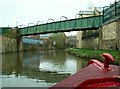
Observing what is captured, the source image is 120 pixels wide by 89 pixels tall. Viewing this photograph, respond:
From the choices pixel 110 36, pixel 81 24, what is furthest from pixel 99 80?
pixel 81 24

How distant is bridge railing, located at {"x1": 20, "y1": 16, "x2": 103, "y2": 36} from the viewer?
34750 millimetres

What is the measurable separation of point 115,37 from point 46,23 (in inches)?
857

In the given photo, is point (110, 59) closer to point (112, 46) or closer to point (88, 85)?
point (88, 85)

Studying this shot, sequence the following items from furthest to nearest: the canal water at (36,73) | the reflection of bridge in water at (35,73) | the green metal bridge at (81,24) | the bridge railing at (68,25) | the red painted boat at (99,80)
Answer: the bridge railing at (68,25) → the green metal bridge at (81,24) → the reflection of bridge in water at (35,73) → the canal water at (36,73) → the red painted boat at (99,80)

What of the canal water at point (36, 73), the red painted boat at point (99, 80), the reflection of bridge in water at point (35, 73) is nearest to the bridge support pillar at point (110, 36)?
the canal water at point (36, 73)

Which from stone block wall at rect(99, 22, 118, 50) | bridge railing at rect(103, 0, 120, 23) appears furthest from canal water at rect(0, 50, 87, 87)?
bridge railing at rect(103, 0, 120, 23)

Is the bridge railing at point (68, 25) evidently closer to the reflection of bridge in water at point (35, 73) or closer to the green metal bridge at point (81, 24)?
the green metal bridge at point (81, 24)

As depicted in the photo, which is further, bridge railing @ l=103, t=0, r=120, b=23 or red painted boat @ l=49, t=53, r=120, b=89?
bridge railing @ l=103, t=0, r=120, b=23

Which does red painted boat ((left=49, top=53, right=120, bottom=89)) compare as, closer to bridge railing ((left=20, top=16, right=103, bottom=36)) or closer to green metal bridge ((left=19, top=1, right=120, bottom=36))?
green metal bridge ((left=19, top=1, right=120, bottom=36))

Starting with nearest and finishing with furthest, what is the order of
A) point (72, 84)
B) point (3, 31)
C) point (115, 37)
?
point (72, 84) < point (115, 37) < point (3, 31)

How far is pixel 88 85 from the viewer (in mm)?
2779

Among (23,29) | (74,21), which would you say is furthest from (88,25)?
(23,29)

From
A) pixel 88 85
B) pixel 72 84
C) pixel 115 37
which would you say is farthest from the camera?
pixel 115 37

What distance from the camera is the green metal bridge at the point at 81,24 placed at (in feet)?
88.8
